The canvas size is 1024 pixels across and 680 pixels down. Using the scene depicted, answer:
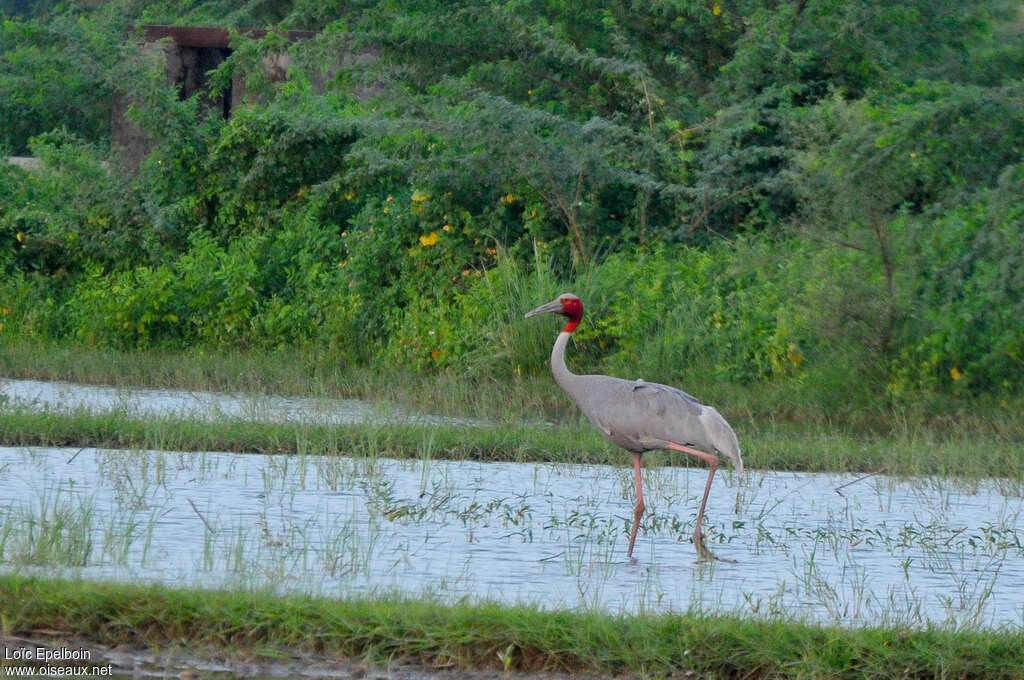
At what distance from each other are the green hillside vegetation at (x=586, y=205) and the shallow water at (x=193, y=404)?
2141 millimetres

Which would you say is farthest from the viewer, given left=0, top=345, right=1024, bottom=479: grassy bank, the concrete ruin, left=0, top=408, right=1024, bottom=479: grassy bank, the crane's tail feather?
the concrete ruin

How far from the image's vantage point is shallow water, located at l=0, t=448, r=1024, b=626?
5824 mm

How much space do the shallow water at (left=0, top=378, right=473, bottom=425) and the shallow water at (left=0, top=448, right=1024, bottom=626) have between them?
5.36ft

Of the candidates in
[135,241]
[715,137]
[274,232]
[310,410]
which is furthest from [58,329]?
[715,137]

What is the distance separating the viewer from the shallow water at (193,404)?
1105 centimetres

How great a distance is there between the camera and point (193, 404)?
12539 mm

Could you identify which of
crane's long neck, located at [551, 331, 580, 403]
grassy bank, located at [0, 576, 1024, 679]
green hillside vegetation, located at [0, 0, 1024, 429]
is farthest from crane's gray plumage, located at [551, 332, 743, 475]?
green hillside vegetation, located at [0, 0, 1024, 429]

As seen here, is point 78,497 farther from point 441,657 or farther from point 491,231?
point 491,231

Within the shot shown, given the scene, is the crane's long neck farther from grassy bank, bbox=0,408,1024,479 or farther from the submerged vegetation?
grassy bank, bbox=0,408,1024,479

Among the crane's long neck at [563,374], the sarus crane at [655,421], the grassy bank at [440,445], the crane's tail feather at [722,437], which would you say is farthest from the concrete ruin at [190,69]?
the crane's tail feather at [722,437]

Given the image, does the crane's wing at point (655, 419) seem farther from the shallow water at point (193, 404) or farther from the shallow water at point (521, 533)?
the shallow water at point (193, 404)

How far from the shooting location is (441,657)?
5.00 metres

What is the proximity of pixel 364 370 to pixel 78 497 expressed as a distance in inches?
310

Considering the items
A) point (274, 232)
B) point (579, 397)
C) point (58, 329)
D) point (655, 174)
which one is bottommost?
point (58, 329)
